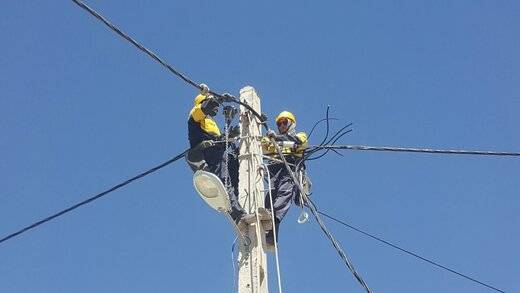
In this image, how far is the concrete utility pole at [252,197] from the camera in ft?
16.8

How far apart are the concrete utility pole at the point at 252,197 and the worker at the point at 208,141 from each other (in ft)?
0.68

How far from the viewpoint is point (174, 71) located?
639 cm

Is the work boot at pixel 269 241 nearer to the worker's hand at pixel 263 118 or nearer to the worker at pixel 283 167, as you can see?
the worker at pixel 283 167

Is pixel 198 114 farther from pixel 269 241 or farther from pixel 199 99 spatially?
pixel 269 241

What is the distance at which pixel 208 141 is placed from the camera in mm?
6695

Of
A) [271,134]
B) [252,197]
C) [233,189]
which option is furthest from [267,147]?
[252,197]

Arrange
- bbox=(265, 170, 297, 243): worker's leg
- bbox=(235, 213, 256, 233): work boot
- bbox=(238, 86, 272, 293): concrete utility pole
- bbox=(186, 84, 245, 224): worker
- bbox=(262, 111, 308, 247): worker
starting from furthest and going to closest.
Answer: bbox=(186, 84, 245, 224): worker → bbox=(262, 111, 308, 247): worker → bbox=(265, 170, 297, 243): worker's leg → bbox=(235, 213, 256, 233): work boot → bbox=(238, 86, 272, 293): concrete utility pole

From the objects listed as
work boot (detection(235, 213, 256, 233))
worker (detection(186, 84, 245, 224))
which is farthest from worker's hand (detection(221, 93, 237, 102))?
work boot (detection(235, 213, 256, 233))

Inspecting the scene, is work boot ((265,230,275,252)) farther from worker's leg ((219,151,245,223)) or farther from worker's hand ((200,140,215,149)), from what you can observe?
worker's hand ((200,140,215,149))

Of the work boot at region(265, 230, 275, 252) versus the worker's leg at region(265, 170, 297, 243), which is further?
the worker's leg at region(265, 170, 297, 243)

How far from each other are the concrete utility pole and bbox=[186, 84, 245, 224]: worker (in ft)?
0.68

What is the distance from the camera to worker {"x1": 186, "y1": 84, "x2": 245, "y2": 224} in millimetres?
6566

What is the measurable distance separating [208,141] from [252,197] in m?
1.17

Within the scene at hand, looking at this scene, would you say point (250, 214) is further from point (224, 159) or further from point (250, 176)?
point (224, 159)
